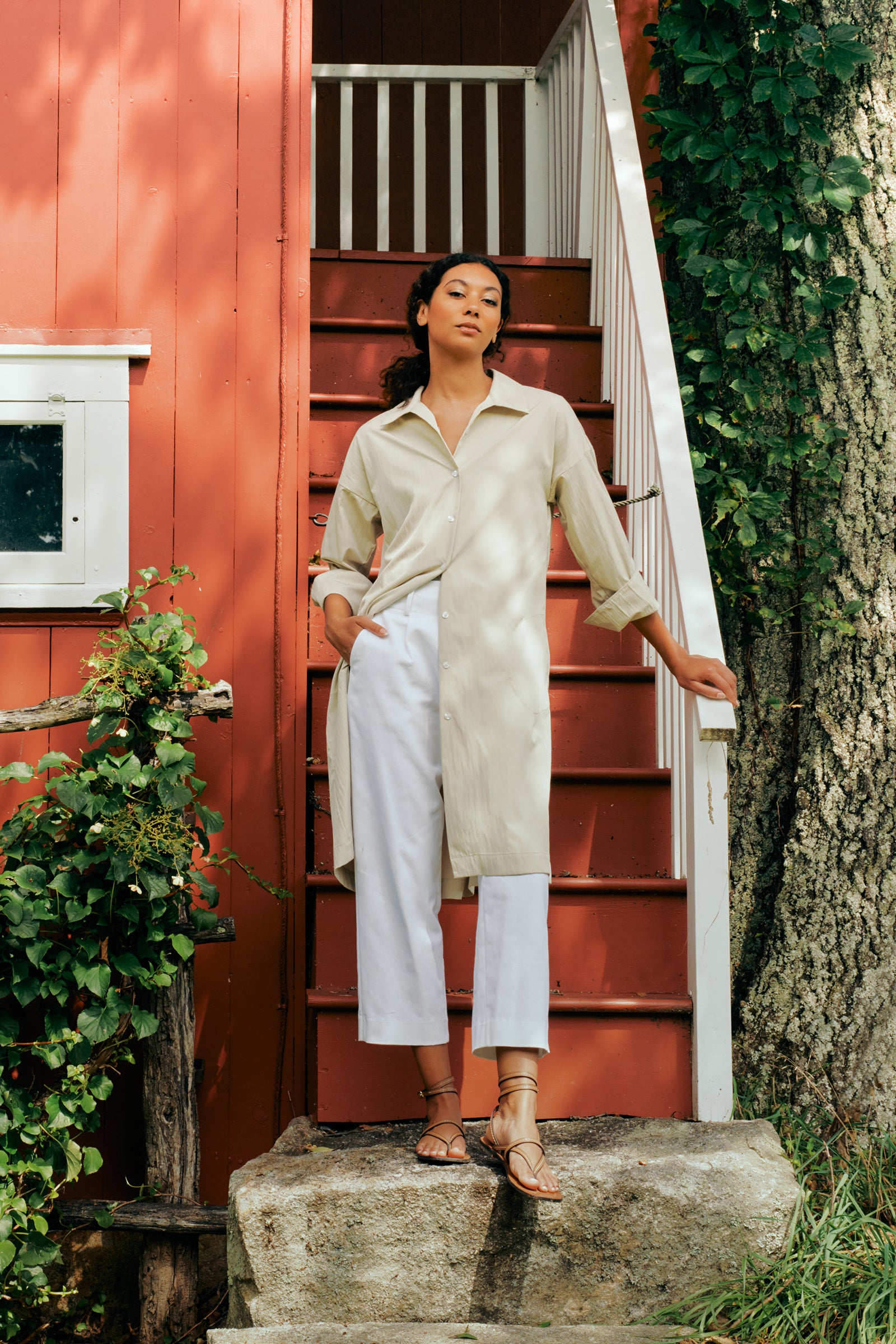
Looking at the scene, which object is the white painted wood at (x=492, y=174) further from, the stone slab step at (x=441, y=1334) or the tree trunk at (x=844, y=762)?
the stone slab step at (x=441, y=1334)

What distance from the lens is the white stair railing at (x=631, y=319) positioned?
2.56 m

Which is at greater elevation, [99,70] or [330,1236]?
[99,70]

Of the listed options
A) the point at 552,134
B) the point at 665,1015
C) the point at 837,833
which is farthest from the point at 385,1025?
the point at 552,134

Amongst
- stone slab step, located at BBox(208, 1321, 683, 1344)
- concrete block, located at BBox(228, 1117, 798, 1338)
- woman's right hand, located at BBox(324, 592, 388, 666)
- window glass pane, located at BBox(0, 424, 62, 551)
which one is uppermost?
window glass pane, located at BBox(0, 424, 62, 551)

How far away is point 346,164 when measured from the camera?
5.36 m

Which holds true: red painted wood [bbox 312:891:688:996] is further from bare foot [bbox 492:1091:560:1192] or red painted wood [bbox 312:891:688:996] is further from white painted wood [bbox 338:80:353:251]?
white painted wood [bbox 338:80:353:251]

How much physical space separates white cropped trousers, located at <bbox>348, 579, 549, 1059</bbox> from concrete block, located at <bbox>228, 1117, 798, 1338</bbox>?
0.84ft

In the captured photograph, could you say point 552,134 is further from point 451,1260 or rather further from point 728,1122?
point 451,1260

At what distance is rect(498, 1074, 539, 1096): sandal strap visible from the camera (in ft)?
7.23

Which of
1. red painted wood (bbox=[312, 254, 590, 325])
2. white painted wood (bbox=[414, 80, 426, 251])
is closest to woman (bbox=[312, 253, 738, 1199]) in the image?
red painted wood (bbox=[312, 254, 590, 325])

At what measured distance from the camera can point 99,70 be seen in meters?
3.33

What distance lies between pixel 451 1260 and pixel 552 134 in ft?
13.6

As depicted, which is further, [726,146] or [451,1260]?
[726,146]

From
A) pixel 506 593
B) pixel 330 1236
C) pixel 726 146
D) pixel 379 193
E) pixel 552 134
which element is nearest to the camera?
pixel 330 1236
